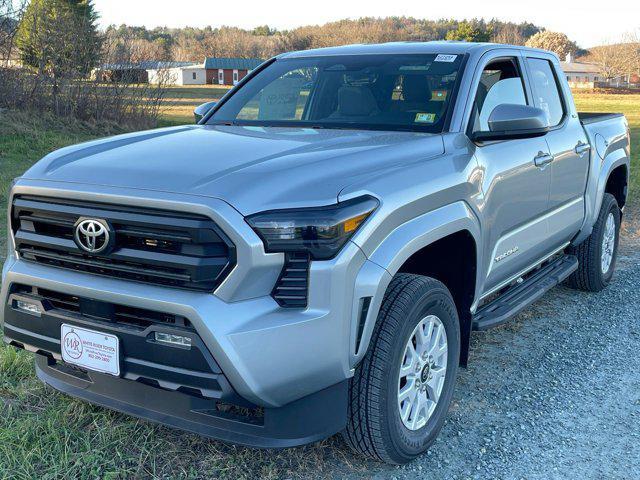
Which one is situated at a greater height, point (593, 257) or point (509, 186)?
point (509, 186)

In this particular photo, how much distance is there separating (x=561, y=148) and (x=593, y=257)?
1456 millimetres

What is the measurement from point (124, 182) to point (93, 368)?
0.74m

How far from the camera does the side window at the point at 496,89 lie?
3891 millimetres

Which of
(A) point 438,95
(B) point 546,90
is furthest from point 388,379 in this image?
Answer: (B) point 546,90

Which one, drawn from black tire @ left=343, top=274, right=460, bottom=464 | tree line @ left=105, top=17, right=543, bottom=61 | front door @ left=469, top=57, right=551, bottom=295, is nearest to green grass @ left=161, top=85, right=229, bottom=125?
front door @ left=469, top=57, right=551, bottom=295

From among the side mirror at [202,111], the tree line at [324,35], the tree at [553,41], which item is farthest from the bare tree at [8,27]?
the tree at [553,41]

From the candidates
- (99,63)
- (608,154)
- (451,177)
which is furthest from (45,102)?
(451,177)

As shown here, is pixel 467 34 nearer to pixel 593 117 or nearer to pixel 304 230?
pixel 593 117

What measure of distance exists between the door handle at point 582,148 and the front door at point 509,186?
68 cm

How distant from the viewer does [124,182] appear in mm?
2688

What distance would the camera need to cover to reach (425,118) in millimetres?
3736

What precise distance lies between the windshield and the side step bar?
110 centimetres

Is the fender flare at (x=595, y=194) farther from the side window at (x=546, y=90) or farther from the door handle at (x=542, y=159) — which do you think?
the door handle at (x=542, y=159)

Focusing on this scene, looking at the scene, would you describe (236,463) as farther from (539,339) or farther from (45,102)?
(45,102)
